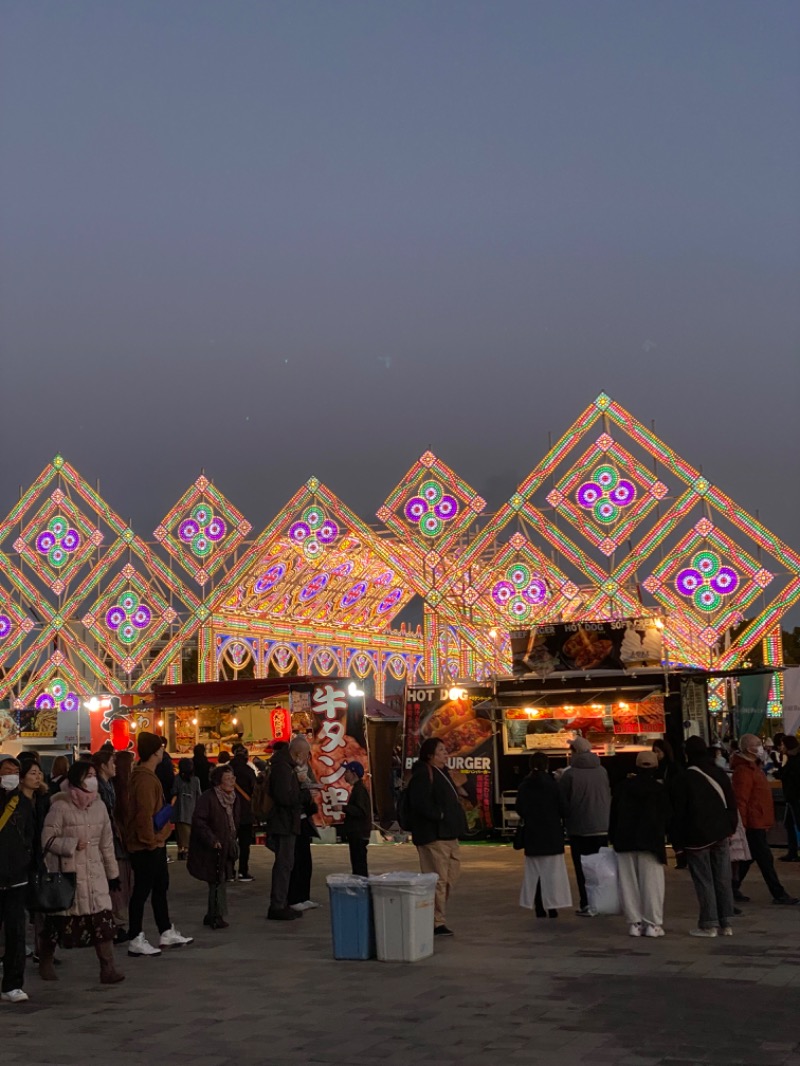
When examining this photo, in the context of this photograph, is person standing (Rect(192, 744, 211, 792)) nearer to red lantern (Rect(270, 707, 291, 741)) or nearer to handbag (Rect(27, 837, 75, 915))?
red lantern (Rect(270, 707, 291, 741))

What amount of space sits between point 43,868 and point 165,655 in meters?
27.7

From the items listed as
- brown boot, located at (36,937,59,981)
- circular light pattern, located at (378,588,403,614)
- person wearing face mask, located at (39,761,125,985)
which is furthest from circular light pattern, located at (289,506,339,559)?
person wearing face mask, located at (39,761,125,985)

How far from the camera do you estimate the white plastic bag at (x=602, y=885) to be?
38.5ft

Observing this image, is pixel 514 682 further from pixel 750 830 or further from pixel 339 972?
pixel 339 972

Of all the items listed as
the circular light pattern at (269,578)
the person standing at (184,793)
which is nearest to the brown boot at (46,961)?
the person standing at (184,793)

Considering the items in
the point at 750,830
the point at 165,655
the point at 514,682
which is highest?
the point at 165,655

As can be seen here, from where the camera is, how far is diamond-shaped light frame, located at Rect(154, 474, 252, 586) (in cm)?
3634

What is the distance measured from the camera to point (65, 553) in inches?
1567

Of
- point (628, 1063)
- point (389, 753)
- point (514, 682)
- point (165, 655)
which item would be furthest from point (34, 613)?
point (628, 1063)

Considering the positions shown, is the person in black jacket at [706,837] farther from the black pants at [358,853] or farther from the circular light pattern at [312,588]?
the circular light pattern at [312,588]

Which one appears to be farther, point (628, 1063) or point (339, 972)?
point (339, 972)

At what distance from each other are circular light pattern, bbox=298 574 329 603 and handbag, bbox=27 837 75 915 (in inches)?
1144

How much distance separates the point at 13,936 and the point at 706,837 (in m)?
5.03

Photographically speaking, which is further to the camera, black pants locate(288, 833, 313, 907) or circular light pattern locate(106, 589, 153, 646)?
circular light pattern locate(106, 589, 153, 646)
